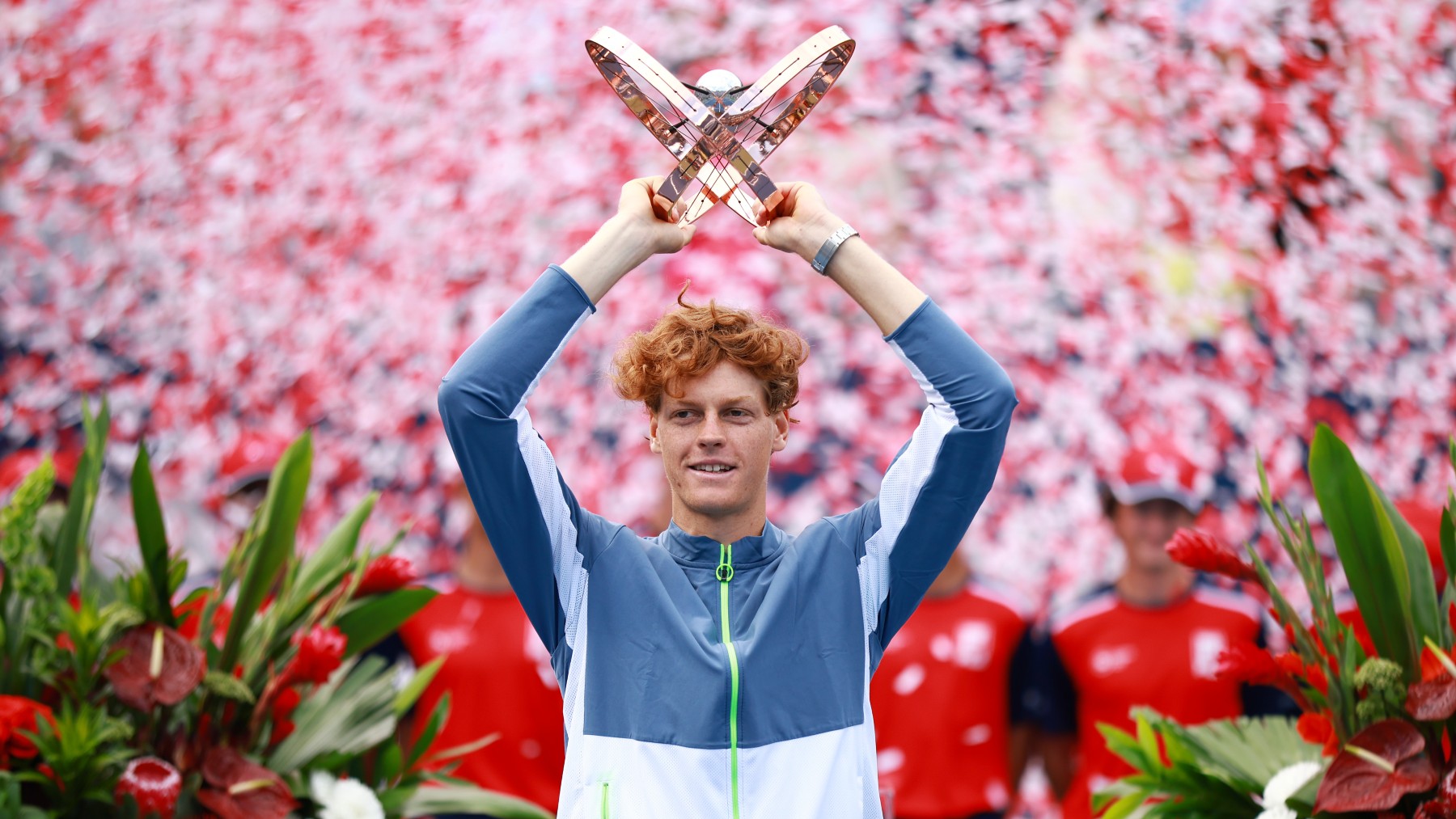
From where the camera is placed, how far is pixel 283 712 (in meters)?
2.82

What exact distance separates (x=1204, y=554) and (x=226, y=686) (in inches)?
75.4

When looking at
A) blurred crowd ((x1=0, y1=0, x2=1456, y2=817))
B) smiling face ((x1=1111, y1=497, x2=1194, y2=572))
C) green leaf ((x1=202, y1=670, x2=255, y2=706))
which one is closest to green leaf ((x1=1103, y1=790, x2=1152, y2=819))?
smiling face ((x1=1111, y1=497, x2=1194, y2=572))

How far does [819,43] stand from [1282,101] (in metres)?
4.73

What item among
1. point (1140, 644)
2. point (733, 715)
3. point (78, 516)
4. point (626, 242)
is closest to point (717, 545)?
point (733, 715)

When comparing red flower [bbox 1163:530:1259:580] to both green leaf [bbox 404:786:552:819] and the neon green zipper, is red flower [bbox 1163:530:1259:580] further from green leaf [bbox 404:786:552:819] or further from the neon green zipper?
green leaf [bbox 404:786:552:819]

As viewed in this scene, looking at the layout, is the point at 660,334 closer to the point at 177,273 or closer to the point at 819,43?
the point at 819,43

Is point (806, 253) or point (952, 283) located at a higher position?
point (806, 253)

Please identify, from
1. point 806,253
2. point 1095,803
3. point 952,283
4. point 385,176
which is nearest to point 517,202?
point 385,176

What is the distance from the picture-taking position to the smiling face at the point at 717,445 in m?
1.93

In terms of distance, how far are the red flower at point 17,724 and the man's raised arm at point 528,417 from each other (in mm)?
1207

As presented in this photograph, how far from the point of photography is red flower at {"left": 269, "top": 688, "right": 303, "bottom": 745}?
2.78 metres

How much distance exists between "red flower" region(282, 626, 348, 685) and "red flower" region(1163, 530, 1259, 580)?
65.3 inches

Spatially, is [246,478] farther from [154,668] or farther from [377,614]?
[154,668]

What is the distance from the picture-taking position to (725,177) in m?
2.00
